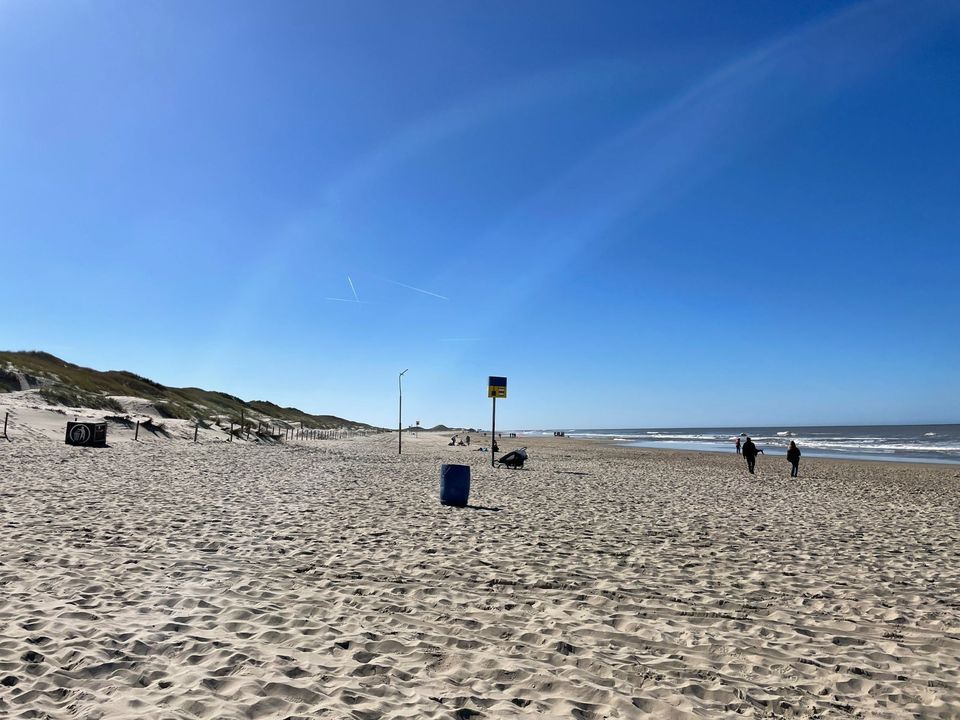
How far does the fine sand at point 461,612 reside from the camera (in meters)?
4.31

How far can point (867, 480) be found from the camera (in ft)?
84.6

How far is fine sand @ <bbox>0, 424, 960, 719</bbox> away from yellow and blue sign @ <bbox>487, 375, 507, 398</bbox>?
41.4 feet

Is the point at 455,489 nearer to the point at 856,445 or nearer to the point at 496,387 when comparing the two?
the point at 496,387

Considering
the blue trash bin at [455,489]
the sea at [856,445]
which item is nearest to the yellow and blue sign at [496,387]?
the blue trash bin at [455,489]

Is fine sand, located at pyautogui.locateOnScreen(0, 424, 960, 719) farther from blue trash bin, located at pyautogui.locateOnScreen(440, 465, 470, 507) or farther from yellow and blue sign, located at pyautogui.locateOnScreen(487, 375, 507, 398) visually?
yellow and blue sign, located at pyautogui.locateOnScreen(487, 375, 507, 398)

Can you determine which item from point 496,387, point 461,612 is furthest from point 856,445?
point 461,612

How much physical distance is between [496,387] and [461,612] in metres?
19.8

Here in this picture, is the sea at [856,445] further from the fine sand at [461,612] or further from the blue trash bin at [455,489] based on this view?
the fine sand at [461,612]

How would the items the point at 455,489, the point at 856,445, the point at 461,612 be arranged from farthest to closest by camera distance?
the point at 856,445
the point at 455,489
the point at 461,612

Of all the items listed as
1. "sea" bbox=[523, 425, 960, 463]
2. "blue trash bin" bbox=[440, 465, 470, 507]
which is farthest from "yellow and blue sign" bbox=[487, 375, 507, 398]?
"sea" bbox=[523, 425, 960, 463]

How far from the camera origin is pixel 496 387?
1024 inches

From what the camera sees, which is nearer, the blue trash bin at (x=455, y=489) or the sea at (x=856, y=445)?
the blue trash bin at (x=455, y=489)

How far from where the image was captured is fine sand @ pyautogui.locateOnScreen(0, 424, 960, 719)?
431cm

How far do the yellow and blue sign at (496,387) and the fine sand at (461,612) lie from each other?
12608 mm
